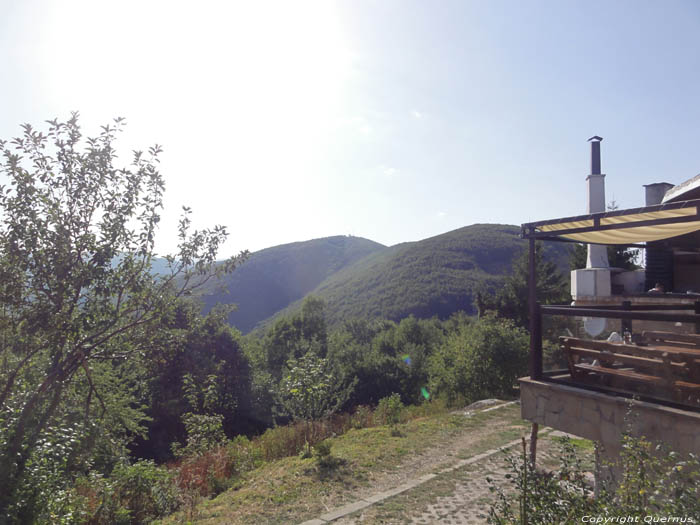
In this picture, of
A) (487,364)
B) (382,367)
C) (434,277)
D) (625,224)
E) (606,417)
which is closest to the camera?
(606,417)

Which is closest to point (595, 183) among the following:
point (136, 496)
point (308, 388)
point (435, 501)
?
point (308, 388)

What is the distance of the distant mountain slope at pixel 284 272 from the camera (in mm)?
75250

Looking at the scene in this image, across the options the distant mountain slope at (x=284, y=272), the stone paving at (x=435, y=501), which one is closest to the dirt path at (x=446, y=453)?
the stone paving at (x=435, y=501)

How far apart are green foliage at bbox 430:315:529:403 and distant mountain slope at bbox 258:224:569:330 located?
37207 millimetres

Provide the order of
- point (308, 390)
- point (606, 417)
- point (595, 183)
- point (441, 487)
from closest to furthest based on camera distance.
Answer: point (606, 417)
point (441, 487)
point (308, 390)
point (595, 183)

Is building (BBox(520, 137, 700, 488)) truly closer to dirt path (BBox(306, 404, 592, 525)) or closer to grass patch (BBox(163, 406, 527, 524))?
dirt path (BBox(306, 404, 592, 525))

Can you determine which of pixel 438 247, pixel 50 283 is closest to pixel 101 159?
pixel 50 283

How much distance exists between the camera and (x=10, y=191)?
3332 millimetres

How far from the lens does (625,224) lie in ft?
13.6

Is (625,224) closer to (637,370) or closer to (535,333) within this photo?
(535,333)

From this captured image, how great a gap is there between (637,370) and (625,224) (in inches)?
65.4

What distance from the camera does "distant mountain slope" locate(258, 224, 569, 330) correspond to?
52125 mm

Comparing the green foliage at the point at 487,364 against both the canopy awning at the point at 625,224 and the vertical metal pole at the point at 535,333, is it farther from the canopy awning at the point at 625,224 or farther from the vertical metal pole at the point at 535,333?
the vertical metal pole at the point at 535,333

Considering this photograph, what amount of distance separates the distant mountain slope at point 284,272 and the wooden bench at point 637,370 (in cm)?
6416
